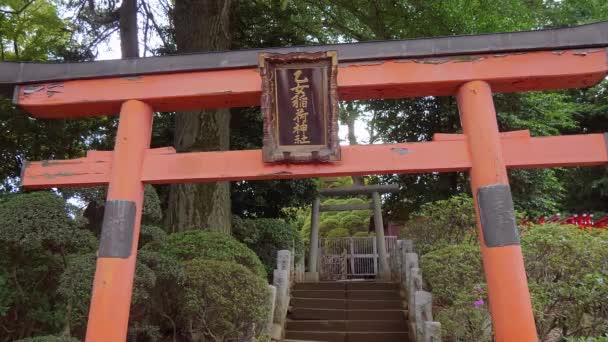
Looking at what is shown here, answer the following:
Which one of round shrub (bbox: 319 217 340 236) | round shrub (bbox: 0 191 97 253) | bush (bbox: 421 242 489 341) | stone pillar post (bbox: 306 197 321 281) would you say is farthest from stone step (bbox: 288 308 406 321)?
round shrub (bbox: 319 217 340 236)

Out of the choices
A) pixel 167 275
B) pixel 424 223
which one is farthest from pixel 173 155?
pixel 424 223

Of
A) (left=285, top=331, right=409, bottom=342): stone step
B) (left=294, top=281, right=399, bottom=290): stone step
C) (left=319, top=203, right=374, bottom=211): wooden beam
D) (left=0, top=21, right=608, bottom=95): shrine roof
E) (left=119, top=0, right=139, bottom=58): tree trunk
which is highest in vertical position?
(left=119, top=0, right=139, bottom=58): tree trunk

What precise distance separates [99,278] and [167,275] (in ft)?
4.33

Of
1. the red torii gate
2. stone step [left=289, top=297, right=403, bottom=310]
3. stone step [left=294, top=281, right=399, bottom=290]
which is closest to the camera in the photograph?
the red torii gate

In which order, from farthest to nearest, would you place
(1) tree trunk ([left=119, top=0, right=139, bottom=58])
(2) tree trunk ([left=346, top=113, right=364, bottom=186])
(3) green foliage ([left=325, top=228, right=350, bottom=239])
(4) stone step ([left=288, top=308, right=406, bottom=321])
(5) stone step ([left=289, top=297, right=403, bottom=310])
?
(2) tree trunk ([left=346, top=113, right=364, bottom=186])
(3) green foliage ([left=325, top=228, right=350, bottom=239])
(5) stone step ([left=289, top=297, right=403, bottom=310])
(1) tree trunk ([left=119, top=0, right=139, bottom=58])
(4) stone step ([left=288, top=308, right=406, bottom=321])

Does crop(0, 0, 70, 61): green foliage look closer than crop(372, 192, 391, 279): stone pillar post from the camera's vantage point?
Yes

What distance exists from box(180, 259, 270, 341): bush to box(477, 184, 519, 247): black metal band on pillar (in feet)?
9.79

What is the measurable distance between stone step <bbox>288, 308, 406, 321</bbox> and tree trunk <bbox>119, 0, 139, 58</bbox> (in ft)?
20.0

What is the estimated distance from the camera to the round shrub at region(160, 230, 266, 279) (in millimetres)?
7062

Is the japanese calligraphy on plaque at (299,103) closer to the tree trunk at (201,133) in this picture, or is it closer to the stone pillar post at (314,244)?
the tree trunk at (201,133)

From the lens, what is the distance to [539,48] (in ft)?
14.3

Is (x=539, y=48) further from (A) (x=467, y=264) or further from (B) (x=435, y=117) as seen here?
(B) (x=435, y=117)

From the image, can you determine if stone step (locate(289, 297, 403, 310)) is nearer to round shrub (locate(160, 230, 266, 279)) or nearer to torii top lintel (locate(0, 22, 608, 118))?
round shrub (locate(160, 230, 266, 279))

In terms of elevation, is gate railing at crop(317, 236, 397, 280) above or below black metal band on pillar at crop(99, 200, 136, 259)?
above
